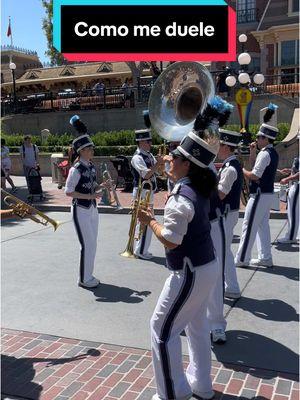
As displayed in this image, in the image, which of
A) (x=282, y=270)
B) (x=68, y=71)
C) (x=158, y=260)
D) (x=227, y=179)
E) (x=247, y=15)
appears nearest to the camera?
(x=227, y=179)

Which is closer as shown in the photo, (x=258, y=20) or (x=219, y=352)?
(x=219, y=352)

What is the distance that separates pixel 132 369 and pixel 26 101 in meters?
23.9

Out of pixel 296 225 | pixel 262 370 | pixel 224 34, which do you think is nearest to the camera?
pixel 262 370

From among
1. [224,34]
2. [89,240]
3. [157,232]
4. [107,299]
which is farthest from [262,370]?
[224,34]

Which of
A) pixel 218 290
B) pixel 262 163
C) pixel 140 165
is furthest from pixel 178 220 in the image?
pixel 140 165

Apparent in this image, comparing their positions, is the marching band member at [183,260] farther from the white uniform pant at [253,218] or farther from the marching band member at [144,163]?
the marching band member at [144,163]

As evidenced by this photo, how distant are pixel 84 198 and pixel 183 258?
2784mm

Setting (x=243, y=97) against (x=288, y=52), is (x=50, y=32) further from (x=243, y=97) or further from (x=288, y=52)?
(x=243, y=97)

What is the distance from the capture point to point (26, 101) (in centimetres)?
2591

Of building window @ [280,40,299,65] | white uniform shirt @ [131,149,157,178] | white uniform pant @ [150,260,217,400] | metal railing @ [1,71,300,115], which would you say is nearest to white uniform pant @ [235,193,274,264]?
white uniform shirt @ [131,149,157,178]

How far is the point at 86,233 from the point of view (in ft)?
19.8

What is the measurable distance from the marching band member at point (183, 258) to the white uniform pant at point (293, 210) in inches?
196

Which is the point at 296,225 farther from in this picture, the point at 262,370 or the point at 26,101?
the point at 26,101

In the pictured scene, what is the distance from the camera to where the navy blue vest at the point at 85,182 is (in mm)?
5895
